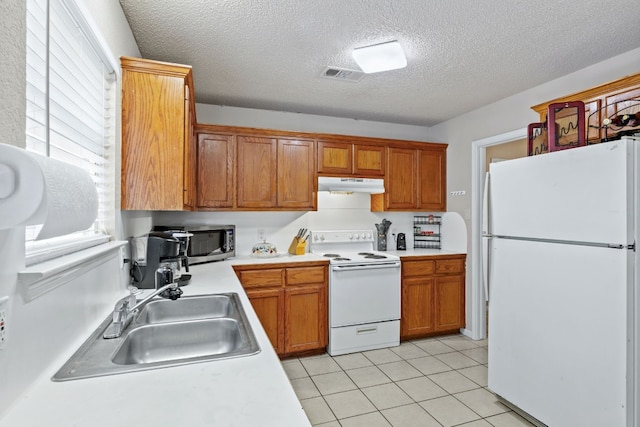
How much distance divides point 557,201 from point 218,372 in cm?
199

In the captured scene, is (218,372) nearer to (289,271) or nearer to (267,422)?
(267,422)

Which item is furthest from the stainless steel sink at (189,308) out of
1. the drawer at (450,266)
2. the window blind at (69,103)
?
the drawer at (450,266)

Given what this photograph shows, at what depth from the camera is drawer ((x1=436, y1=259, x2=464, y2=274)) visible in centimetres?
370

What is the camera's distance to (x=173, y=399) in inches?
33.3

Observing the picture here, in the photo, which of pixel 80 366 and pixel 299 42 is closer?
pixel 80 366

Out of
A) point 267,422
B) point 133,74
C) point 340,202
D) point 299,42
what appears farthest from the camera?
point 340,202

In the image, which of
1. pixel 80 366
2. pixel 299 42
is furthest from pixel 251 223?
pixel 80 366

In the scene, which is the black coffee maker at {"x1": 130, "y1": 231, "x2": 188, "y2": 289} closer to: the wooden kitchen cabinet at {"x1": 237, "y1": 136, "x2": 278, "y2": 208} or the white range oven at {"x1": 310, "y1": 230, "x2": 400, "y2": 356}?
the wooden kitchen cabinet at {"x1": 237, "y1": 136, "x2": 278, "y2": 208}

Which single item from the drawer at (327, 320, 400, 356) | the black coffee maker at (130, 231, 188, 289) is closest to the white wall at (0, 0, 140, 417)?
the black coffee maker at (130, 231, 188, 289)

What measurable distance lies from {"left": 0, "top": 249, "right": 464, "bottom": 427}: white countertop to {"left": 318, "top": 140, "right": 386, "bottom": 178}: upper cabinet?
8.95 ft

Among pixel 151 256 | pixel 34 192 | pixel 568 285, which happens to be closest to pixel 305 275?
pixel 151 256

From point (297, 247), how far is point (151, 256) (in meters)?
1.80

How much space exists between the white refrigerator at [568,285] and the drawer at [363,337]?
3.69ft

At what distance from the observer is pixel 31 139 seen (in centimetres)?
101
